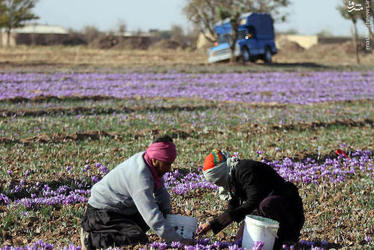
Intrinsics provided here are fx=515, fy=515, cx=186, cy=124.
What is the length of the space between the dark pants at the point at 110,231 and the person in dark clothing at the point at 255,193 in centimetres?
66

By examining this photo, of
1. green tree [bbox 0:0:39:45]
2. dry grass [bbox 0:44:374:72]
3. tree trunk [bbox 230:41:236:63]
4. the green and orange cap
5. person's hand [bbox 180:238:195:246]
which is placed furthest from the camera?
green tree [bbox 0:0:39:45]

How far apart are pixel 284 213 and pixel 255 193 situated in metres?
0.36

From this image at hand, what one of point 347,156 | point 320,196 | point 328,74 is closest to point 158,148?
point 320,196

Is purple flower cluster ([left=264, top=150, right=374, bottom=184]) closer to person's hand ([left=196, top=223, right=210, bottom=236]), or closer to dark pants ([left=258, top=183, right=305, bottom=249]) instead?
dark pants ([left=258, top=183, right=305, bottom=249])

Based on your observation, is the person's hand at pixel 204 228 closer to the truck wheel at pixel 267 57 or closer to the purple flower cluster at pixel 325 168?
the purple flower cluster at pixel 325 168

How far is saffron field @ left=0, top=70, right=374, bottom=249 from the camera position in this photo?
20.1ft

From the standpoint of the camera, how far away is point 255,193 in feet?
16.5

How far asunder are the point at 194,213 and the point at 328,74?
85.4 ft

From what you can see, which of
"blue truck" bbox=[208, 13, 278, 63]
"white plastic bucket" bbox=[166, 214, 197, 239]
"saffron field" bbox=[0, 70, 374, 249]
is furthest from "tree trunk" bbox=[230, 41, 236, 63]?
"white plastic bucket" bbox=[166, 214, 197, 239]

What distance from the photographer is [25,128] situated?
11.9m

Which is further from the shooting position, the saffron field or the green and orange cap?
the saffron field

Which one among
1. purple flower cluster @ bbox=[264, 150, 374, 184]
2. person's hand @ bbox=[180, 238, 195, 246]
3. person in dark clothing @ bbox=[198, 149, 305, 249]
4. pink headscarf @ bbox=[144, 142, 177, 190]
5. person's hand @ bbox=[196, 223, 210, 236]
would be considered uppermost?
pink headscarf @ bbox=[144, 142, 177, 190]

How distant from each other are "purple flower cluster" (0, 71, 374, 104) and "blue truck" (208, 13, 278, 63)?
26.6ft

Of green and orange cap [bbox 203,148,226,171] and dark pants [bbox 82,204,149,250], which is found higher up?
green and orange cap [bbox 203,148,226,171]
